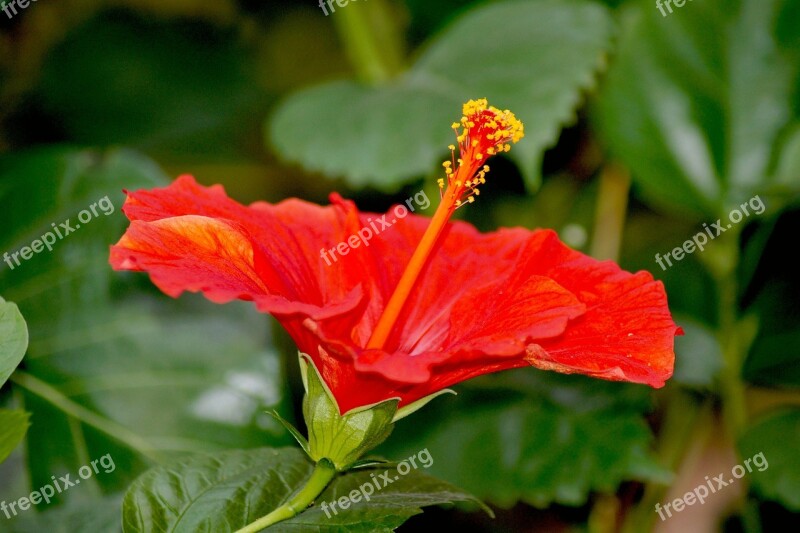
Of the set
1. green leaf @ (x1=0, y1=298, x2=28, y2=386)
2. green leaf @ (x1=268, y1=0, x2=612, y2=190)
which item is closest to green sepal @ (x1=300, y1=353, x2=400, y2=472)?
green leaf @ (x1=0, y1=298, x2=28, y2=386)

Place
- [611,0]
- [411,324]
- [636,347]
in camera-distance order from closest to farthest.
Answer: [636,347], [411,324], [611,0]

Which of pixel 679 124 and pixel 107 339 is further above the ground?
pixel 107 339

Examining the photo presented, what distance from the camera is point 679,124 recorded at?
1153mm

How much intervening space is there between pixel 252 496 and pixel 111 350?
15.8 inches

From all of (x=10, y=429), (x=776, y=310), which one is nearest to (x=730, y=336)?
(x=776, y=310)

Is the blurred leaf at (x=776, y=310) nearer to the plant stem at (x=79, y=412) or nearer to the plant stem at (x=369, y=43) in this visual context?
the plant stem at (x=369, y=43)

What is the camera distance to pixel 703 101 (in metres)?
1.14

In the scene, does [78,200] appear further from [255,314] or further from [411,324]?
[411,324]

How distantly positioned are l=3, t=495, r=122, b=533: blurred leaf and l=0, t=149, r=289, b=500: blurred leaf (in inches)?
6.0

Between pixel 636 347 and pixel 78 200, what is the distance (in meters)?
0.67

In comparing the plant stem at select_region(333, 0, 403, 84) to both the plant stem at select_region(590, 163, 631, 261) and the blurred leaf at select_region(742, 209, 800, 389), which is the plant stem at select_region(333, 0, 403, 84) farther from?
the blurred leaf at select_region(742, 209, 800, 389)

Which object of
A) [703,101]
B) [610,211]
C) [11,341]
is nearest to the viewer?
[11,341]

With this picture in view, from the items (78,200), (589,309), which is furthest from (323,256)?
(78,200)

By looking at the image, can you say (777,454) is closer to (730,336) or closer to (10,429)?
(730,336)
